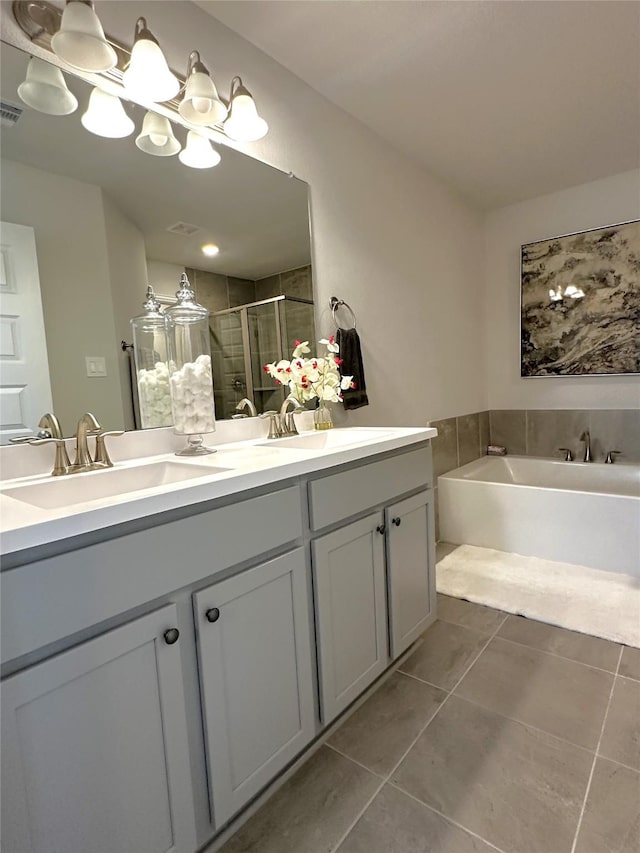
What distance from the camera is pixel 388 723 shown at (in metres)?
1.45

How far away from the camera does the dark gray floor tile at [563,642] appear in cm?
172

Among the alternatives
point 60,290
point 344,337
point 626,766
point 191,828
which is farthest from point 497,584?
point 60,290

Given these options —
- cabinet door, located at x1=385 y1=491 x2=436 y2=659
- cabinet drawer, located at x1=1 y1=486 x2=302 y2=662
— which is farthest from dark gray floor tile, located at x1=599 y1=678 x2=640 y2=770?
cabinet drawer, located at x1=1 y1=486 x2=302 y2=662

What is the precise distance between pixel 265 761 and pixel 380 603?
1.95ft

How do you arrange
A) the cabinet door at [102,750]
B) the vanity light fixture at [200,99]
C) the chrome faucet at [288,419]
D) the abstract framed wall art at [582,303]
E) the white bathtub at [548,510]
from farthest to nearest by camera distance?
the abstract framed wall art at [582,303]
the white bathtub at [548,510]
the chrome faucet at [288,419]
the vanity light fixture at [200,99]
the cabinet door at [102,750]

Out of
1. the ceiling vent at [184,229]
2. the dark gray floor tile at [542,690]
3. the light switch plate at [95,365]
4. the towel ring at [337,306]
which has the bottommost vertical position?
the dark gray floor tile at [542,690]

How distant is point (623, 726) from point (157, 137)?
A: 2435 mm

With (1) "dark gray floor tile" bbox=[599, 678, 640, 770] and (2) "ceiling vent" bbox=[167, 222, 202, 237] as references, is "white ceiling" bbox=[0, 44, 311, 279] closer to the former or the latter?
(2) "ceiling vent" bbox=[167, 222, 202, 237]

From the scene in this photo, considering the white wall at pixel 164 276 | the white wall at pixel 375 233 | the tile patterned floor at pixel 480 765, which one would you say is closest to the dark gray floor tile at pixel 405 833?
the tile patterned floor at pixel 480 765

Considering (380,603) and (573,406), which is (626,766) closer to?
(380,603)

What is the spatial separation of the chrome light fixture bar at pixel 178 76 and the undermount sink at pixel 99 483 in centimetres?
114

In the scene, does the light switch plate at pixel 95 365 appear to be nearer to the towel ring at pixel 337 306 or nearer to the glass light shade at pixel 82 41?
the glass light shade at pixel 82 41

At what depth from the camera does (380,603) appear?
1.53 metres

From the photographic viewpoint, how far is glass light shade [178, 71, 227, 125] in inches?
55.5
